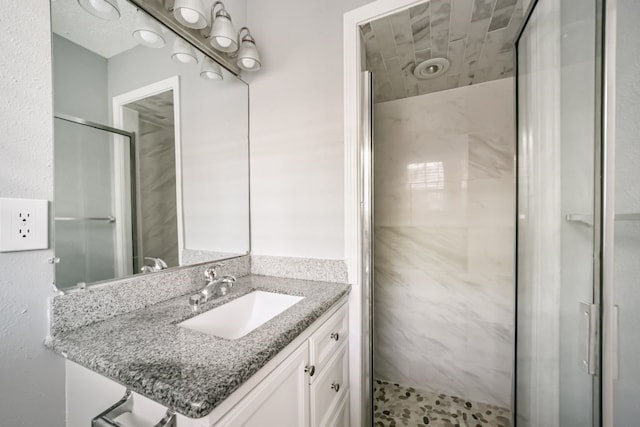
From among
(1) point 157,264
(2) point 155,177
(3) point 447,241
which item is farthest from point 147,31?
(3) point 447,241

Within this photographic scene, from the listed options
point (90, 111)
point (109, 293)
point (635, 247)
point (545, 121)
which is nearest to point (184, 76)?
point (90, 111)

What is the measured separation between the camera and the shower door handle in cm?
55

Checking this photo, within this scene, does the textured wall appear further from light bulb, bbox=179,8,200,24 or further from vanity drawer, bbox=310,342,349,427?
light bulb, bbox=179,8,200,24

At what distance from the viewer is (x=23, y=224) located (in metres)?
0.58

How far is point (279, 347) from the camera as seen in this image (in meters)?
0.60

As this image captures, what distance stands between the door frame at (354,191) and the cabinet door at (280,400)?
1.45 feet

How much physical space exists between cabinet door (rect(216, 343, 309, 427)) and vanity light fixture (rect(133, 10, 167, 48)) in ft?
4.04

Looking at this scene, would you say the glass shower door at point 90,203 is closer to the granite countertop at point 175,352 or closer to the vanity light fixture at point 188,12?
the granite countertop at point 175,352

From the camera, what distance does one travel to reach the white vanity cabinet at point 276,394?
495 mm

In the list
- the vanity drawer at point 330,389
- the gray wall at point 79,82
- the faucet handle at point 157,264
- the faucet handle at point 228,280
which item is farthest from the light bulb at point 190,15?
the vanity drawer at point 330,389

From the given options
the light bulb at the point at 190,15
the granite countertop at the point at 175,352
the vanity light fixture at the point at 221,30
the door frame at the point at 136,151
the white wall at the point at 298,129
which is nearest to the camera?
the granite countertop at the point at 175,352

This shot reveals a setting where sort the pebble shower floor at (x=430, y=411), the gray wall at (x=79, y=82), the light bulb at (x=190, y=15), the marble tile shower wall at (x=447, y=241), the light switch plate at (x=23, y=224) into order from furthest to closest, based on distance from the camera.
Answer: the marble tile shower wall at (x=447, y=241) < the pebble shower floor at (x=430, y=411) < the light bulb at (x=190, y=15) < the gray wall at (x=79, y=82) < the light switch plate at (x=23, y=224)

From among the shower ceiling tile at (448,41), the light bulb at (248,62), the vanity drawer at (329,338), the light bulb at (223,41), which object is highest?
the shower ceiling tile at (448,41)

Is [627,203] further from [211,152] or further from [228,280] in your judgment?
[211,152]
